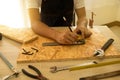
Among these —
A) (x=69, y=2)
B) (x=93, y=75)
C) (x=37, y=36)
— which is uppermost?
(x=69, y=2)

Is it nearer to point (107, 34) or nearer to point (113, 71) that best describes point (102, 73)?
point (113, 71)

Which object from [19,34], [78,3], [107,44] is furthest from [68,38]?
[78,3]

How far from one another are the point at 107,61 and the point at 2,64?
524mm

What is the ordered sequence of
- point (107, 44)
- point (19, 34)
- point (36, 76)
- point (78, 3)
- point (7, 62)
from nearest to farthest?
point (36, 76) < point (7, 62) < point (107, 44) < point (19, 34) < point (78, 3)

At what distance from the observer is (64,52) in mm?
994

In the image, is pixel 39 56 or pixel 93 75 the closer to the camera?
pixel 93 75

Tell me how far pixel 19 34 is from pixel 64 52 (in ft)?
1.15

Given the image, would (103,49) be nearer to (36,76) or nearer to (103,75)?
(103,75)

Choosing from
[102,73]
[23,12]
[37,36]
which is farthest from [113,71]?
[23,12]

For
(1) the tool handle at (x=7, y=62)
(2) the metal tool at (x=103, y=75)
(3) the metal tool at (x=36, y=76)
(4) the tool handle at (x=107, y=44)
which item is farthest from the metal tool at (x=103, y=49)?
(1) the tool handle at (x=7, y=62)

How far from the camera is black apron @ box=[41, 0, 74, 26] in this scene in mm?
1461

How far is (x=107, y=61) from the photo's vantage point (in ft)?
3.07

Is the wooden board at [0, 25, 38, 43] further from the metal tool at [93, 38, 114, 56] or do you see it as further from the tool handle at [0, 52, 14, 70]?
the metal tool at [93, 38, 114, 56]

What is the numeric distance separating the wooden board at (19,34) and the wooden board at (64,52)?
4cm
